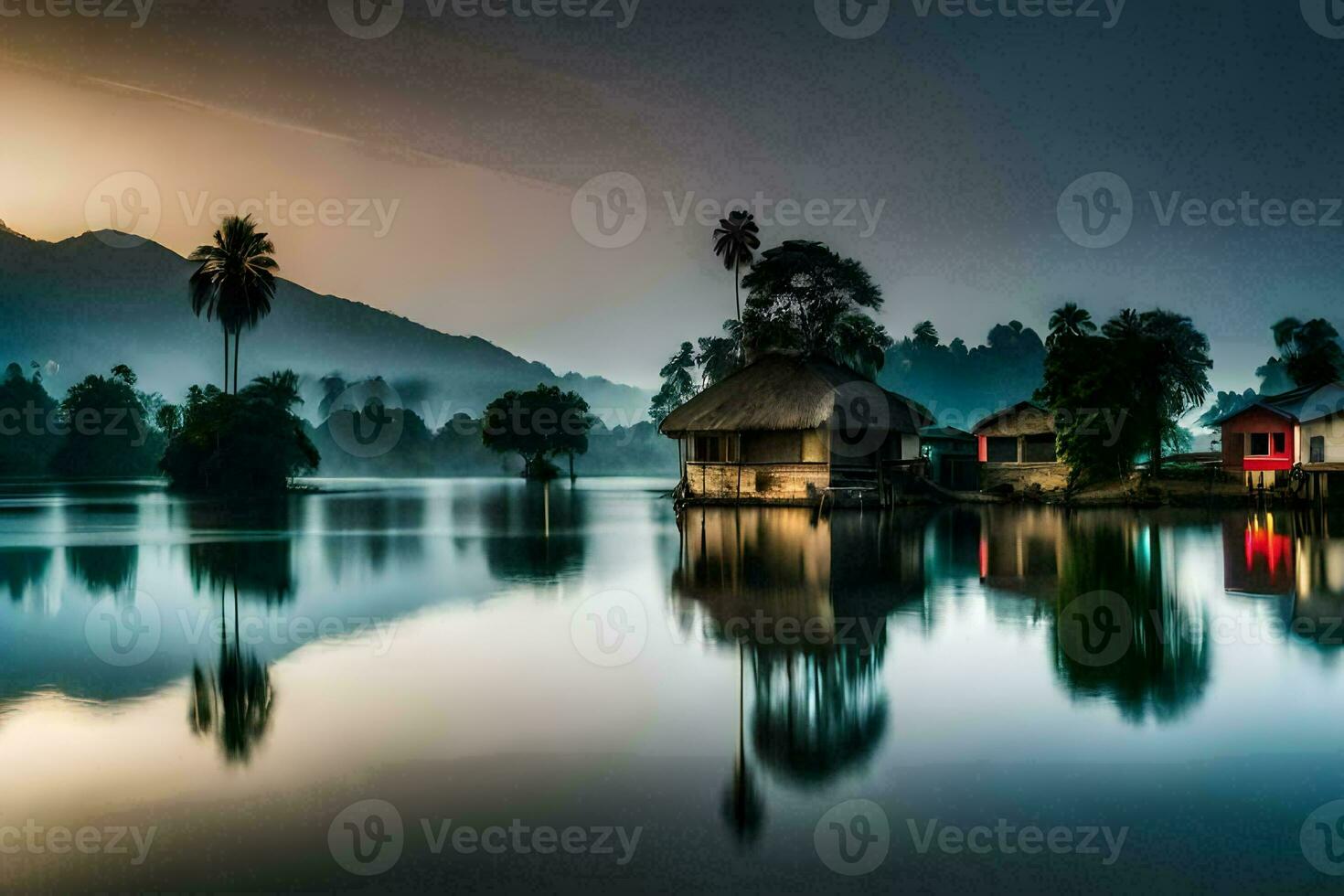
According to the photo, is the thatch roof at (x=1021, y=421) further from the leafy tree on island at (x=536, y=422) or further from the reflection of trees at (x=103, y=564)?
the leafy tree on island at (x=536, y=422)

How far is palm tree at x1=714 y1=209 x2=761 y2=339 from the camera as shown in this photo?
70.7 metres

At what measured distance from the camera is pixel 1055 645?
12805 mm

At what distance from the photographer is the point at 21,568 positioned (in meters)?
22.9

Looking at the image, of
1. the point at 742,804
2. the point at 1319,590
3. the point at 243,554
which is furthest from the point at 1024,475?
the point at 742,804

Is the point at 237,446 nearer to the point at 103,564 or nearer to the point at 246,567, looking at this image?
the point at 103,564

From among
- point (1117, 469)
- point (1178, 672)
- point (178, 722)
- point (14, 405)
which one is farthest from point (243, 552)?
point (14, 405)

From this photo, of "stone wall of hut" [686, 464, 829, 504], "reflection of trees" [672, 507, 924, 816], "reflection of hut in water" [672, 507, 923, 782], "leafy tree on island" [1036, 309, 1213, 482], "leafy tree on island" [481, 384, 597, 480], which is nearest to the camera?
"reflection of trees" [672, 507, 924, 816]

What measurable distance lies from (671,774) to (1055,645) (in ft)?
23.3

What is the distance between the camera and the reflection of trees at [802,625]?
820 cm

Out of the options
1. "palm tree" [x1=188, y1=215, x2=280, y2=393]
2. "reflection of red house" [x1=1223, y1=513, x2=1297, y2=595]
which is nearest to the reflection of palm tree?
"reflection of red house" [x1=1223, y1=513, x2=1297, y2=595]

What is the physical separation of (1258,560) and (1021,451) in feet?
128

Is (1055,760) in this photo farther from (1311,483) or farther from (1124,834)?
(1311,483)

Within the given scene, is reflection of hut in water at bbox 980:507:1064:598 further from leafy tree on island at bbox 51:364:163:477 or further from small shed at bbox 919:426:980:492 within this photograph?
leafy tree on island at bbox 51:364:163:477

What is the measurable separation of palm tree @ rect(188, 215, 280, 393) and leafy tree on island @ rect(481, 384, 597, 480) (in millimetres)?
28296
